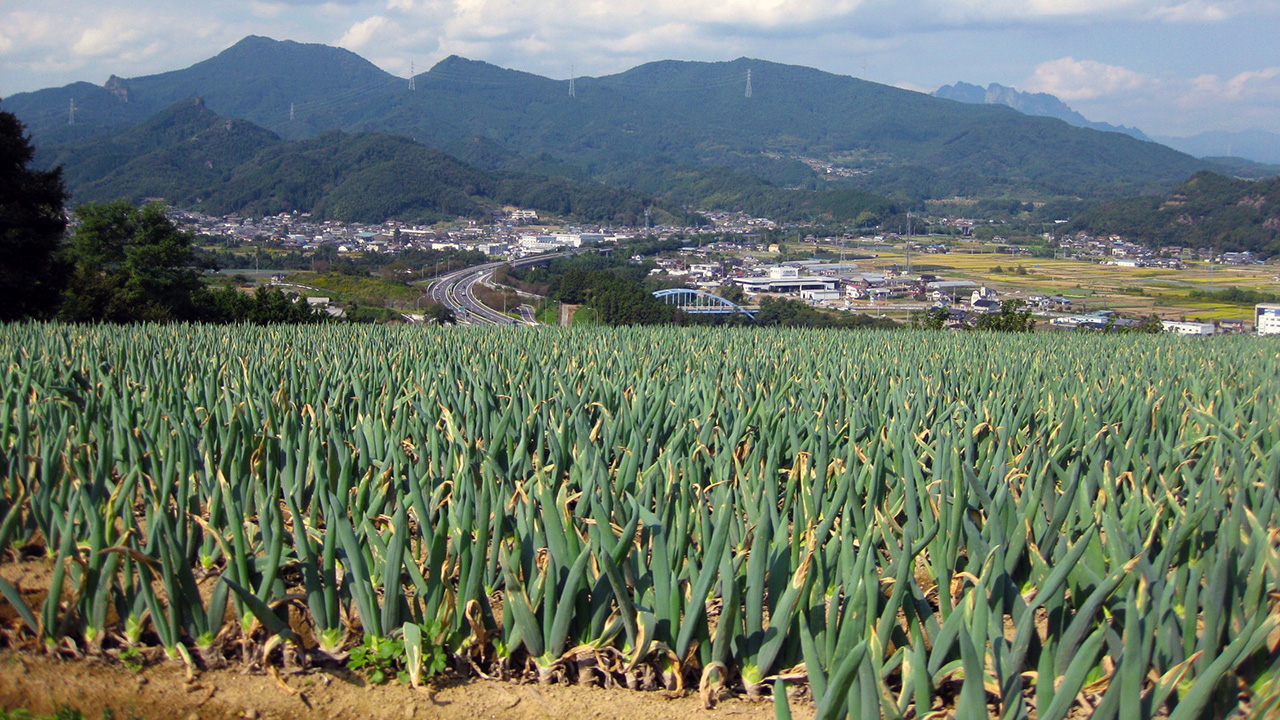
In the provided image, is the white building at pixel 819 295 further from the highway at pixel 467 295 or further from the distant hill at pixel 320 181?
the distant hill at pixel 320 181

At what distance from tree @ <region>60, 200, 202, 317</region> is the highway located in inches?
334

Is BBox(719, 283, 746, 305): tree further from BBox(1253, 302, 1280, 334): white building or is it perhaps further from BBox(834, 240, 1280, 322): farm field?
BBox(1253, 302, 1280, 334): white building

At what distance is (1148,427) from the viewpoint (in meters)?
4.89

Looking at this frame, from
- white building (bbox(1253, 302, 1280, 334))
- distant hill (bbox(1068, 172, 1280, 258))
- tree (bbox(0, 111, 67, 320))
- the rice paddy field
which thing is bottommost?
white building (bbox(1253, 302, 1280, 334))

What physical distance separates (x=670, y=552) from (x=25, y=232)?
782 inches

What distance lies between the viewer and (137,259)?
25188 mm

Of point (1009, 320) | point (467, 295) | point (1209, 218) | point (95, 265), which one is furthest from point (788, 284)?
point (1209, 218)

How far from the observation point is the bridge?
109ft

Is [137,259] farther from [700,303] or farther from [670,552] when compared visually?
[670,552]

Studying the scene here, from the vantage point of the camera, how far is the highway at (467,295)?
111 feet

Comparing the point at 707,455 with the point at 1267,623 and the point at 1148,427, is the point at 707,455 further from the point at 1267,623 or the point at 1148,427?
the point at 1148,427

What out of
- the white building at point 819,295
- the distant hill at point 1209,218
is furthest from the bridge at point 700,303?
the distant hill at point 1209,218

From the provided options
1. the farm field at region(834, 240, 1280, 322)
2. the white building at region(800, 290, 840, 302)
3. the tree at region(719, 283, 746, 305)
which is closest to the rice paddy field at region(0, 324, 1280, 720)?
the tree at region(719, 283, 746, 305)

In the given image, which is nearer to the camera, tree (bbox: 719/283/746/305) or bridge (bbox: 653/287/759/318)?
bridge (bbox: 653/287/759/318)
